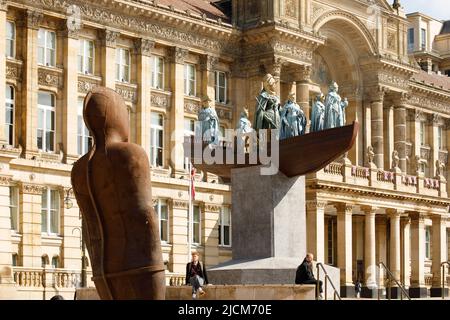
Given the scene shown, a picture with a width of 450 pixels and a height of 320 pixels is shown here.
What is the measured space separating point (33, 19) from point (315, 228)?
59.4 feet

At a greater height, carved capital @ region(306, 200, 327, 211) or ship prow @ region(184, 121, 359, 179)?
ship prow @ region(184, 121, 359, 179)

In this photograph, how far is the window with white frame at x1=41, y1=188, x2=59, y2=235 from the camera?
4866 centimetres

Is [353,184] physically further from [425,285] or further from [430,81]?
[430,81]

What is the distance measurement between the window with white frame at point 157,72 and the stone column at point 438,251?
63.7ft

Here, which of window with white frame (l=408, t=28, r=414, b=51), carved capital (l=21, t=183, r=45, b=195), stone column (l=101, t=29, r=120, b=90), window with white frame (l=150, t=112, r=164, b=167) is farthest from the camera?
window with white frame (l=408, t=28, r=414, b=51)

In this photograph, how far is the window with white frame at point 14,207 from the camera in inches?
1864

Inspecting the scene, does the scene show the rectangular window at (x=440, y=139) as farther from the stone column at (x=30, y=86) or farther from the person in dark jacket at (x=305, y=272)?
the person in dark jacket at (x=305, y=272)

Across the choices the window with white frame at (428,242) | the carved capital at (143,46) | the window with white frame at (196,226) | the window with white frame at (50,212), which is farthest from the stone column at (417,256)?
the window with white frame at (50,212)

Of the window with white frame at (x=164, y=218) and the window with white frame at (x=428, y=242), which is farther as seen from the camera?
the window with white frame at (x=428, y=242)

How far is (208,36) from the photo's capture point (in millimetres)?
58000

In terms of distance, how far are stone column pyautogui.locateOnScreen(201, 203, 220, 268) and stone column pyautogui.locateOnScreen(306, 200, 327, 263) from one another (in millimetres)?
4899

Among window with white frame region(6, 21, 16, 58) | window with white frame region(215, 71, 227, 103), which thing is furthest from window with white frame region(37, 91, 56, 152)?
window with white frame region(215, 71, 227, 103)

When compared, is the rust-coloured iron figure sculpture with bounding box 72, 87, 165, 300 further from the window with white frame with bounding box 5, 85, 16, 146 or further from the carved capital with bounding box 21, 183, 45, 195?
the window with white frame with bounding box 5, 85, 16, 146

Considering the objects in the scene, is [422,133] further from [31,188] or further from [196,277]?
[196,277]
